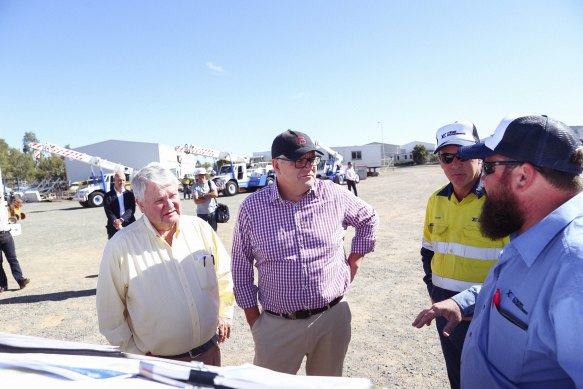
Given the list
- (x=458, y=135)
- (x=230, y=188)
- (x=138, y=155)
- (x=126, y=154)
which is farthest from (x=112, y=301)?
(x=126, y=154)

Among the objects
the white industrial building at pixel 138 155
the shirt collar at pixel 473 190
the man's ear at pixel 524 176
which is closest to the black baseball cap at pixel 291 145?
the shirt collar at pixel 473 190

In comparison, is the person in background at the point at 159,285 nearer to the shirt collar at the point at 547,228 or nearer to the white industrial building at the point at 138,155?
the shirt collar at the point at 547,228

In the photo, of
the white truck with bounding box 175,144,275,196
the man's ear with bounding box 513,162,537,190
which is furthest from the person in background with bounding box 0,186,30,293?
the white truck with bounding box 175,144,275,196

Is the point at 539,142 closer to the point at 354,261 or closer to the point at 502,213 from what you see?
the point at 502,213

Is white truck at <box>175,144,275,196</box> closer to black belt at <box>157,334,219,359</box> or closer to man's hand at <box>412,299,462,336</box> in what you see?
black belt at <box>157,334,219,359</box>

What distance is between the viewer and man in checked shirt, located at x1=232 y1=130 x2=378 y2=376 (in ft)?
7.63

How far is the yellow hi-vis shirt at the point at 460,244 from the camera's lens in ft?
7.26

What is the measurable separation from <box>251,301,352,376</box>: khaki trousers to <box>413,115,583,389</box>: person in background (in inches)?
39.9

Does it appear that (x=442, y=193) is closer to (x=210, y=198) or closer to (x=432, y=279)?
(x=432, y=279)

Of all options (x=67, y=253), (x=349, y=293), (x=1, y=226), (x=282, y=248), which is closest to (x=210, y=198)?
(x=349, y=293)

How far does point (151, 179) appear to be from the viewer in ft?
7.45

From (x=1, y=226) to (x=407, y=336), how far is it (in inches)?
250

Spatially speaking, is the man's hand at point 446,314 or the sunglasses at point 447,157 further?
the sunglasses at point 447,157

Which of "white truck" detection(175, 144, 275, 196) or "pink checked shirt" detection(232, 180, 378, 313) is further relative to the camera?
"white truck" detection(175, 144, 275, 196)
